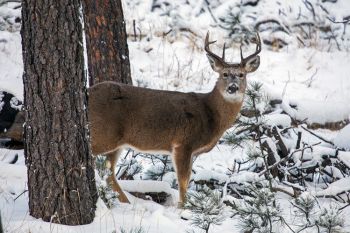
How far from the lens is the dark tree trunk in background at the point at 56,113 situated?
5016 millimetres

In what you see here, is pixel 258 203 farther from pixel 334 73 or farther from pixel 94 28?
pixel 334 73

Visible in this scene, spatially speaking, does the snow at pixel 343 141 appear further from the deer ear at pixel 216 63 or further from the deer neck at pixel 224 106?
the deer ear at pixel 216 63

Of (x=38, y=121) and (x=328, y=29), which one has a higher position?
(x=328, y=29)

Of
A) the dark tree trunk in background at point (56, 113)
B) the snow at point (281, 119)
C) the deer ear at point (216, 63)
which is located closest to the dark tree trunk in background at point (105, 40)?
the deer ear at point (216, 63)

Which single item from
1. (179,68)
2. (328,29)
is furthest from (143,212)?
(328,29)

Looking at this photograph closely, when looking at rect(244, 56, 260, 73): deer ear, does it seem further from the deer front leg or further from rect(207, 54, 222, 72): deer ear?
the deer front leg

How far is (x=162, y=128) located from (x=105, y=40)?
132cm

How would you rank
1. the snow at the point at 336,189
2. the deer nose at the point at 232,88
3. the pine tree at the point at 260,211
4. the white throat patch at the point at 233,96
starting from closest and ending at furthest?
1. the pine tree at the point at 260,211
2. the snow at the point at 336,189
3. the deer nose at the point at 232,88
4. the white throat patch at the point at 233,96

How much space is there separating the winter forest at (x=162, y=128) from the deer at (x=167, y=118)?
0.01 metres

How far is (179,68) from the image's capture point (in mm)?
12711

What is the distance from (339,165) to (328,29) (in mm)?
8246

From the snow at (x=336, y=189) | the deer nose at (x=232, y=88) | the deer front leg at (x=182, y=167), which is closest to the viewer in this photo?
the snow at (x=336, y=189)

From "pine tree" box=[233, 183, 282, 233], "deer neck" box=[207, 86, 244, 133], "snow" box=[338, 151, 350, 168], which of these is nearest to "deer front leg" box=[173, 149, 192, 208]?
"deer neck" box=[207, 86, 244, 133]

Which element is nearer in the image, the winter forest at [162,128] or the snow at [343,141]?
the winter forest at [162,128]
